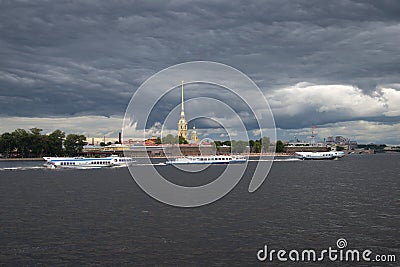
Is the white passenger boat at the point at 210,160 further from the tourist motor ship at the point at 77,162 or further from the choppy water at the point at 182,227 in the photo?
the choppy water at the point at 182,227

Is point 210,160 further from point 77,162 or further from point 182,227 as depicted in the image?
point 182,227

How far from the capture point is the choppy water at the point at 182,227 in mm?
32625

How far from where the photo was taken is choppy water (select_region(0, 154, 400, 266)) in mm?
32625

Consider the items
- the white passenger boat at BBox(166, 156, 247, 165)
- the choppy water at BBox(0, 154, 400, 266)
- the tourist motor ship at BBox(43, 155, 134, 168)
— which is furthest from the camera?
the white passenger boat at BBox(166, 156, 247, 165)

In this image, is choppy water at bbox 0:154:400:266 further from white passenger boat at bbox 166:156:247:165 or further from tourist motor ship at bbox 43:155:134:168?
white passenger boat at bbox 166:156:247:165

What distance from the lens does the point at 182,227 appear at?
139ft

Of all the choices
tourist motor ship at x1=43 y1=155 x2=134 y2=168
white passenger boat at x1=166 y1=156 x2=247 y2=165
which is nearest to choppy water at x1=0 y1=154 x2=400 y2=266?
tourist motor ship at x1=43 y1=155 x2=134 y2=168

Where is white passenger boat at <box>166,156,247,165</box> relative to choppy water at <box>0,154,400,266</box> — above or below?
above

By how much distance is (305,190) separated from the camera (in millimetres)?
75750

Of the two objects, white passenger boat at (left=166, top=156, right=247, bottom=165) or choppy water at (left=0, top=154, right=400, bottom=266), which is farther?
white passenger boat at (left=166, top=156, right=247, bottom=165)

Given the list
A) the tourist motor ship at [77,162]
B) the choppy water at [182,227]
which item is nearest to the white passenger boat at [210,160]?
the tourist motor ship at [77,162]

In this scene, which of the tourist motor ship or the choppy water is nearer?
the choppy water

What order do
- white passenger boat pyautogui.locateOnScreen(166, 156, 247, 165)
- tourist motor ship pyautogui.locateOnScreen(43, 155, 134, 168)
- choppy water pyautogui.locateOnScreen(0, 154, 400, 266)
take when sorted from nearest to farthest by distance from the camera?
1. choppy water pyautogui.locateOnScreen(0, 154, 400, 266)
2. tourist motor ship pyautogui.locateOnScreen(43, 155, 134, 168)
3. white passenger boat pyautogui.locateOnScreen(166, 156, 247, 165)

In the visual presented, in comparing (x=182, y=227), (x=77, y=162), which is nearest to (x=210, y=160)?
(x=77, y=162)
